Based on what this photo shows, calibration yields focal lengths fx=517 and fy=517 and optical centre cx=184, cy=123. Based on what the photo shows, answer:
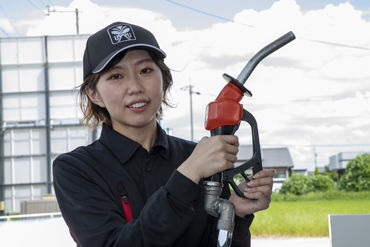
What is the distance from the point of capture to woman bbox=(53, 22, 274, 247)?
0.90 meters

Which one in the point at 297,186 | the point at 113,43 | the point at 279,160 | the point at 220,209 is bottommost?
the point at 297,186

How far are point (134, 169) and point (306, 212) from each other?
10.5 meters

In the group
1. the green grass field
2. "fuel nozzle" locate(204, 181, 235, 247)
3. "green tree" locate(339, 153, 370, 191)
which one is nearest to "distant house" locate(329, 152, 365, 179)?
"green tree" locate(339, 153, 370, 191)

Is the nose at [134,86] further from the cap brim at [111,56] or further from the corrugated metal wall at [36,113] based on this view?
the corrugated metal wall at [36,113]

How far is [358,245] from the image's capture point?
1.88 m

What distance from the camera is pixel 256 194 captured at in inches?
41.3

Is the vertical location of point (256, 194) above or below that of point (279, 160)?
above

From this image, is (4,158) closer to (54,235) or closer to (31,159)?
(31,159)

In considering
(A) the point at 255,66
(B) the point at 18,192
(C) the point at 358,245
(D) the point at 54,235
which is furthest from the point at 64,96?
(A) the point at 255,66

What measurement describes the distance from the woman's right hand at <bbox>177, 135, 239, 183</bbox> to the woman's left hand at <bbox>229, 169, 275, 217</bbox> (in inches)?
5.5

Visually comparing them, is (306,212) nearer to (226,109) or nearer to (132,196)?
(132,196)

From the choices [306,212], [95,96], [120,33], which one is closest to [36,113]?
[306,212]

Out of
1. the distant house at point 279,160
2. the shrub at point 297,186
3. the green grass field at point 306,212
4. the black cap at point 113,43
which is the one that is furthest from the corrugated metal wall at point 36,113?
the distant house at point 279,160

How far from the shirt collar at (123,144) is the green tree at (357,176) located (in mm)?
14225
